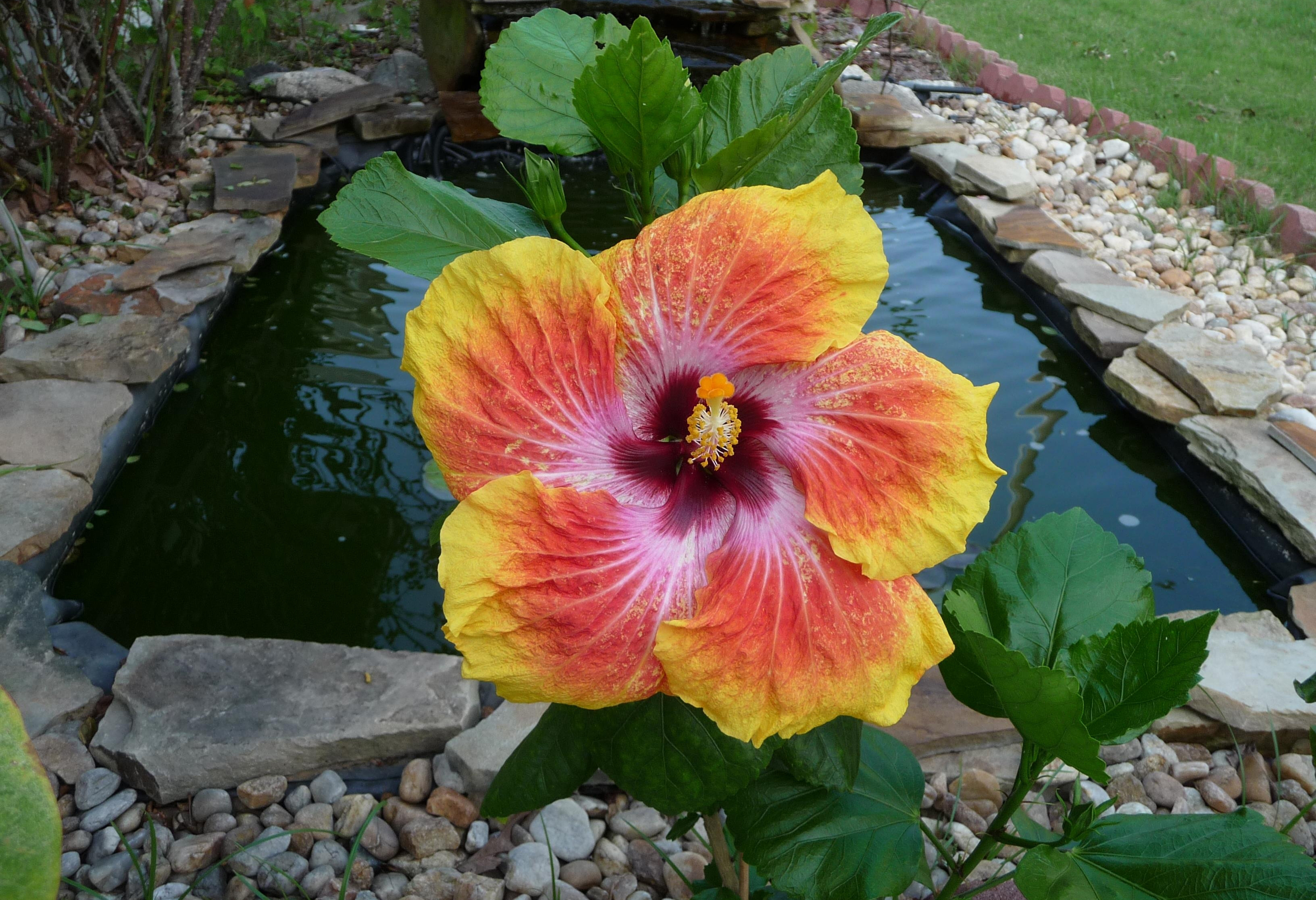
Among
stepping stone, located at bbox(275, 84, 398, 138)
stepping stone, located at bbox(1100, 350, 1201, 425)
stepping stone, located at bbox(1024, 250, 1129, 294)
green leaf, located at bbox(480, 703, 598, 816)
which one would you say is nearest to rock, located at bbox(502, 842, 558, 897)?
green leaf, located at bbox(480, 703, 598, 816)

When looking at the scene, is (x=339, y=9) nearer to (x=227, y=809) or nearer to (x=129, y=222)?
(x=129, y=222)

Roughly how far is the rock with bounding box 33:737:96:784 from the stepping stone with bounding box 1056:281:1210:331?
406 centimetres

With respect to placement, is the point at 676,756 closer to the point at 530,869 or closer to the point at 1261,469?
the point at 530,869

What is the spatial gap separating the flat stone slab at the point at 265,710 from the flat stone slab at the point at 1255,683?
70.9 inches

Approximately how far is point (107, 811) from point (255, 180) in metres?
3.63

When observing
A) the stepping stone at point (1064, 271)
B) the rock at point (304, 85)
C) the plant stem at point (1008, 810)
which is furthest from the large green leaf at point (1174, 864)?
the rock at point (304, 85)

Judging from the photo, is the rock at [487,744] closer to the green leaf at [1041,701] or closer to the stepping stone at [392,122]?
the green leaf at [1041,701]

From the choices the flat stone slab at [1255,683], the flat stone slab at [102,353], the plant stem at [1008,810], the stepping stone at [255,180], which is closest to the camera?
the plant stem at [1008,810]

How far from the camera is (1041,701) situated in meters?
0.68

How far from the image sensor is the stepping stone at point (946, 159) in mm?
5578

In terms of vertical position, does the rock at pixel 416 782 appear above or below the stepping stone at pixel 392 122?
below

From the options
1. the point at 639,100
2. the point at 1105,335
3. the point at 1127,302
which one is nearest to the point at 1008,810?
the point at 639,100

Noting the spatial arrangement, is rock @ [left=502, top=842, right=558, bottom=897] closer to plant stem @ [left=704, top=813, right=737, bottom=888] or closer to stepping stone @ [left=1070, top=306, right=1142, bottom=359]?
plant stem @ [left=704, top=813, right=737, bottom=888]

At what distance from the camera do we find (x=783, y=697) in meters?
0.56
